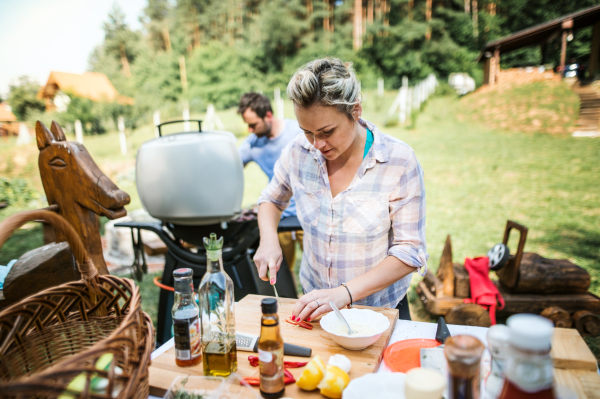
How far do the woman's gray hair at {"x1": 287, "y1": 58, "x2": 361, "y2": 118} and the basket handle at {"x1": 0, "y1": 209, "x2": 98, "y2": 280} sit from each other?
903mm

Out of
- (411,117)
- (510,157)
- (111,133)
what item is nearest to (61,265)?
(510,157)

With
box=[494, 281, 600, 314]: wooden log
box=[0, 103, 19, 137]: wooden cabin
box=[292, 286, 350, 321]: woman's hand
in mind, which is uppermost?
box=[0, 103, 19, 137]: wooden cabin

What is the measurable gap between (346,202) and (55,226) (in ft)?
3.43

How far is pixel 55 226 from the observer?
1008 mm

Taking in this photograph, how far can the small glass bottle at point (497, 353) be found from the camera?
0.72 metres

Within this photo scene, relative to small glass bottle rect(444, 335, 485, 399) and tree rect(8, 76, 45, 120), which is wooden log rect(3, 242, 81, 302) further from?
tree rect(8, 76, 45, 120)

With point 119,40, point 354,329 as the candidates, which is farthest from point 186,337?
point 119,40

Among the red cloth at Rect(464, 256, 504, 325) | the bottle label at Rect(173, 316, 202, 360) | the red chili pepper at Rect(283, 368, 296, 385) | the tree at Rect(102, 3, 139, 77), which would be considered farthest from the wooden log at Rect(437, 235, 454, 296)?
the tree at Rect(102, 3, 139, 77)

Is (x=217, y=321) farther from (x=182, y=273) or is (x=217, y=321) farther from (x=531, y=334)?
(x=531, y=334)

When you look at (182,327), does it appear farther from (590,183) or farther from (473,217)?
(590,183)

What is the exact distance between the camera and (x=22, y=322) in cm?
105

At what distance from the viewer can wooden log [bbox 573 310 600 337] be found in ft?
9.74

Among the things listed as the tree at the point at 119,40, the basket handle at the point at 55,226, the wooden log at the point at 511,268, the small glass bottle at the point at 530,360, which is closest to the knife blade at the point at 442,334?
the small glass bottle at the point at 530,360

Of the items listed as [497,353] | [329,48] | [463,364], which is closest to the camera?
[463,364]
